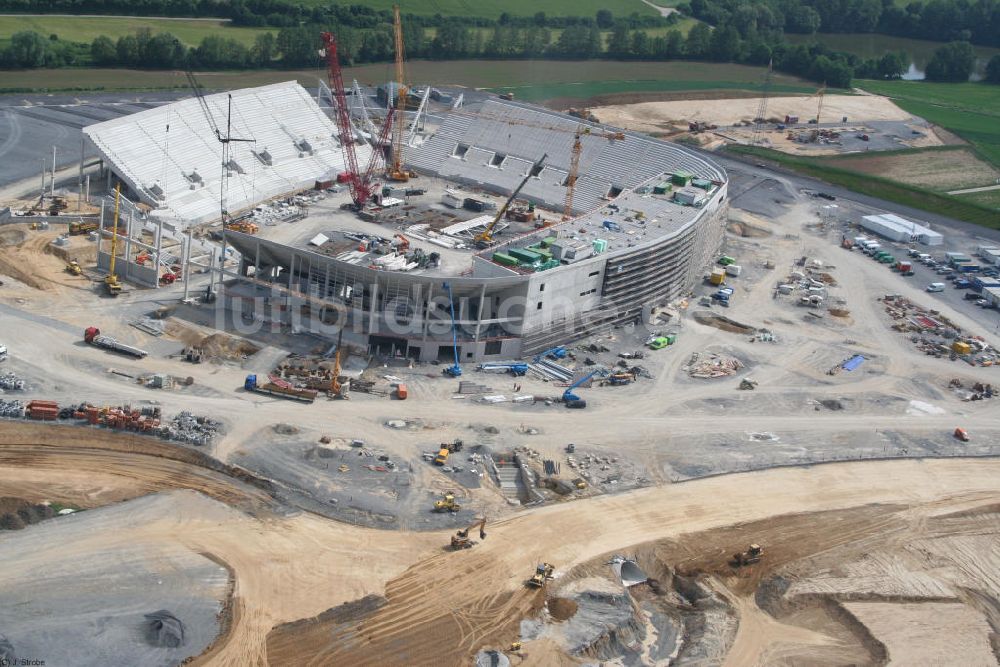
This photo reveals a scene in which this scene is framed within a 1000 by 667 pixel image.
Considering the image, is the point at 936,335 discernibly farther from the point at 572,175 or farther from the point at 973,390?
the point at 572,175

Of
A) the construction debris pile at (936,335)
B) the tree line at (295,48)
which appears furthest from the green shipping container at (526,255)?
the tree line at (295,48)

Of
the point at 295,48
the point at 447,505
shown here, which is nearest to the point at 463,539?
the point at 447,505

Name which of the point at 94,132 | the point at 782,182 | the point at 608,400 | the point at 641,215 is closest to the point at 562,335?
the point at 608,400

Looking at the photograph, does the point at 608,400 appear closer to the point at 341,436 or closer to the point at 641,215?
the point at 341,436

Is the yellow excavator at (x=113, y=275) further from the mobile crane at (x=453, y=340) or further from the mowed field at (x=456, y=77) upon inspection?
the mowed field at (x=456, y=77)

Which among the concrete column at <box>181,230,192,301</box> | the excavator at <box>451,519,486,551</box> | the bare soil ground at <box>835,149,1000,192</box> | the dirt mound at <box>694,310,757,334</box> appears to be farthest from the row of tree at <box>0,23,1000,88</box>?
the excavator at <box>451,519,486,551</box>
